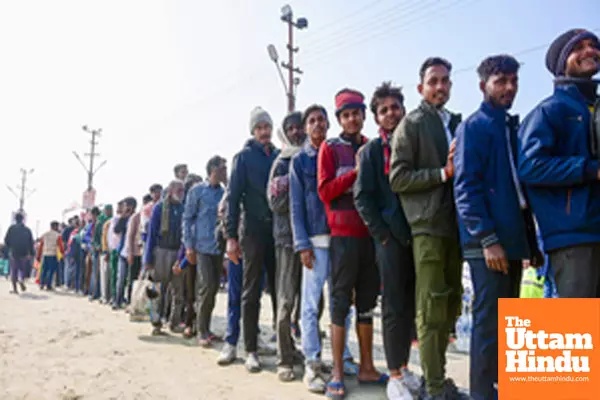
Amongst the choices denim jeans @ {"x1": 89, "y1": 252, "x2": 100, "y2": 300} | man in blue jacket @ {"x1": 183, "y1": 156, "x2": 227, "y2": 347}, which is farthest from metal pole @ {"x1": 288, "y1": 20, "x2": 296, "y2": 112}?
man in blue jacket @ {"x1": 183, "y1": 156, "x2": 227, "y2": 347}

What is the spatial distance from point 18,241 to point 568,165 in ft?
48.6

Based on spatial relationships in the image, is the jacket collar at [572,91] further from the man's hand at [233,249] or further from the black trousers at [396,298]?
the man's hand at [233,249]

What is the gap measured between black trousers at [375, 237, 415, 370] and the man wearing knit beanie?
4.82 ft

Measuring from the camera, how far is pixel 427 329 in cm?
294

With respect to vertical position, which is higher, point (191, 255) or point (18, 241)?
point (191, 255)

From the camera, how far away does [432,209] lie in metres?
2.99

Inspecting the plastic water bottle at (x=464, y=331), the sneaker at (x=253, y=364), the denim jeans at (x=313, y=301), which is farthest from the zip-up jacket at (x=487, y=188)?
the plastic water bottle at (x=464, y=331)

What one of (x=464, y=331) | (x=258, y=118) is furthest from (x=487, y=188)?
(x=464, y=331)

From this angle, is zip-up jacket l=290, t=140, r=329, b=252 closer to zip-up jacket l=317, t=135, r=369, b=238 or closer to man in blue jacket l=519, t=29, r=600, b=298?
zip-up jacket l=317, t=135, r=369, b=238

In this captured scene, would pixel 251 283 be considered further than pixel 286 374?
Yes

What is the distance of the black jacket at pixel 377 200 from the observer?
3.25m

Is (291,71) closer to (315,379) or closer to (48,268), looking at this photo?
(48,268)

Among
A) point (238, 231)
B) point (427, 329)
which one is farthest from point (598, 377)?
point (238, 231)

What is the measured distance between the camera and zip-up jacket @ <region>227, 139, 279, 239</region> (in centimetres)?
446
